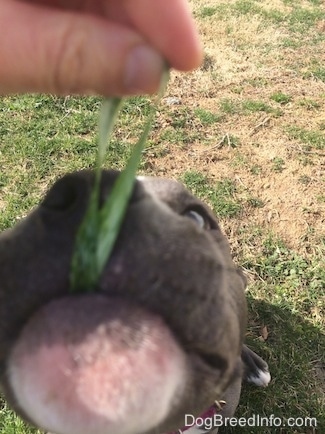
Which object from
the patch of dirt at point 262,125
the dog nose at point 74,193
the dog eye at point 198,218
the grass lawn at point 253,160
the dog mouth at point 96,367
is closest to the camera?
the dog mouth at point 96,367

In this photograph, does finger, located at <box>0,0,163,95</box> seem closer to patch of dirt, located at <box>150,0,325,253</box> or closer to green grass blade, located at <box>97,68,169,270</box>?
green grass blade, located at <box>97,68,169,270</box>

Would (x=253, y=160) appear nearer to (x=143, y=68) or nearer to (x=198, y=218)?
(x=198, y=218)

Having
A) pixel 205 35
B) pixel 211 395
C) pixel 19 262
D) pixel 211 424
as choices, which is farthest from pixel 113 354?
pixel 205 35

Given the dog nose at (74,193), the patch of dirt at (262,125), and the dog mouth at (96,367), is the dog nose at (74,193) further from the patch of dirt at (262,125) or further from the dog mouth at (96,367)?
the patch of dirt at (262,125)

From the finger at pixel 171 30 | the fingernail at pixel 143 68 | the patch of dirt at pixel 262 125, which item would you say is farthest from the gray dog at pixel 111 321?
the patch of dirt at pixel 262 125

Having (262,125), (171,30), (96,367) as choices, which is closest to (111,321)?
(96,367)

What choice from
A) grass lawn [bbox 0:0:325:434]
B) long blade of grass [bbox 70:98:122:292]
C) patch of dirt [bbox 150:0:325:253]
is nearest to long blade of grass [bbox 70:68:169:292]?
long blade of grass [bbox 70:98:122:292]
